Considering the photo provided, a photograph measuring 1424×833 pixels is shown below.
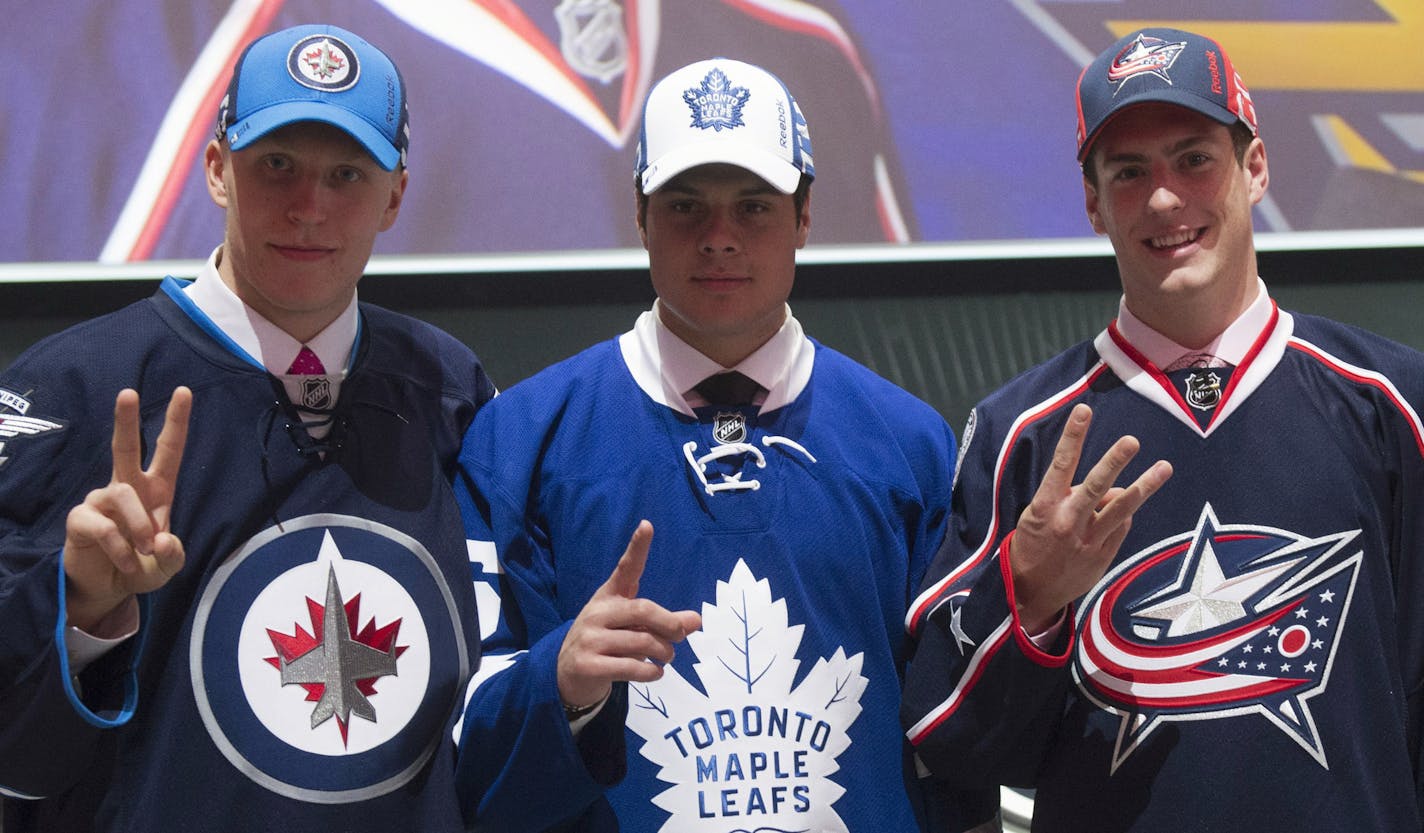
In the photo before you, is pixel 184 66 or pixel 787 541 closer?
pixel 787 541

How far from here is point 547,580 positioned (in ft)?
5.72

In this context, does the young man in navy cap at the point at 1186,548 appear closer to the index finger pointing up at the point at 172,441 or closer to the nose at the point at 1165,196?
the nose at the point at 1165,196

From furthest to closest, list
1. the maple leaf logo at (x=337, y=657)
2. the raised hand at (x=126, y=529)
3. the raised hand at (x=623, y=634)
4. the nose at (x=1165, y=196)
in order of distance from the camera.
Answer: the nose at (x=1165, y=196) → the maple leaf logo at (x=337, y=657) → the raised hand at (x=623, y=634) → the raised hand at (x=126, y=529)

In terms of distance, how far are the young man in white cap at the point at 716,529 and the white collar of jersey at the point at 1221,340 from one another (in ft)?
0.90

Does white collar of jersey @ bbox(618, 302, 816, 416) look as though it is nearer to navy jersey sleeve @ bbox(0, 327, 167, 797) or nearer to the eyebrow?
the eyebrow

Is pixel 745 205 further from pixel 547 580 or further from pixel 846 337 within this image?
pixel 846 337

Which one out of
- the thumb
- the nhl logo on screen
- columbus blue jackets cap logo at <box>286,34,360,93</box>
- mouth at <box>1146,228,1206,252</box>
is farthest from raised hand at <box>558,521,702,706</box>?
mouth at <box>1146,228,1206,252</box>

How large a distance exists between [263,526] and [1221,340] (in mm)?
1133

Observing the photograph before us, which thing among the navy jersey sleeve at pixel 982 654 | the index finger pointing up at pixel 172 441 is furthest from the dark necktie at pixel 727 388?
the index finger pointing up at pixel 172 441

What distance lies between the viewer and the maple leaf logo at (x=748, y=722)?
5.46 feet

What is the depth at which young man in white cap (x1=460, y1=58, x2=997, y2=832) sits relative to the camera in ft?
5.46

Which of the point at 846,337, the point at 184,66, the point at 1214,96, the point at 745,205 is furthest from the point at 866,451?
the point at 184,66

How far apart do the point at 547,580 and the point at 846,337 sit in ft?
5.77

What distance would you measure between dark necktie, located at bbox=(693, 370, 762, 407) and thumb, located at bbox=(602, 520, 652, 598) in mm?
317
